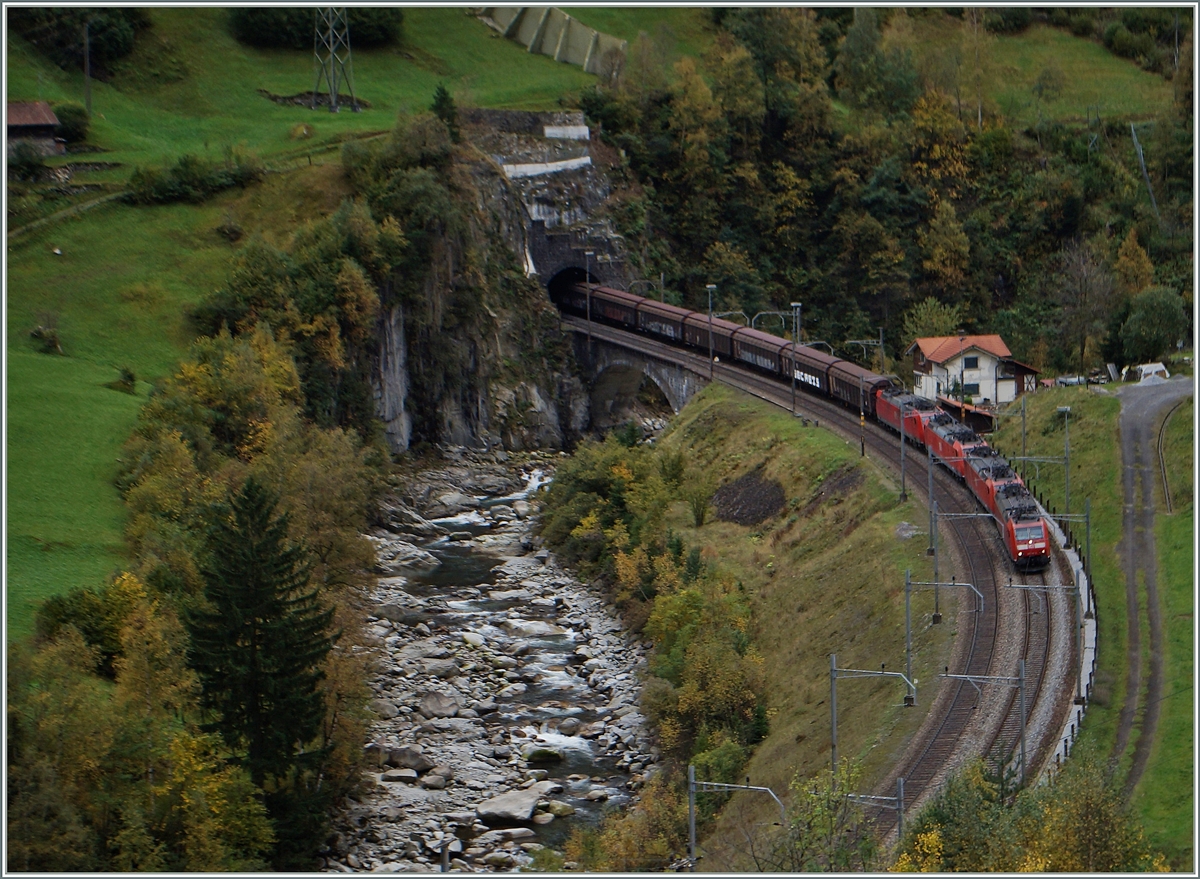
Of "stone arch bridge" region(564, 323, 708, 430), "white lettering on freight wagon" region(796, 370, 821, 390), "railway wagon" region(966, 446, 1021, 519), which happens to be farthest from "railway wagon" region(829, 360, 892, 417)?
"stone arch bridge" region(564, 323, 708, 430)

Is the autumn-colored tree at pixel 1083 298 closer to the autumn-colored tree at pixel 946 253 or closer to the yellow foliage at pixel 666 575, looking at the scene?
the autumn-colored tree at pixel 946 253

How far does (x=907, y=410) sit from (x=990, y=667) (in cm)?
2592

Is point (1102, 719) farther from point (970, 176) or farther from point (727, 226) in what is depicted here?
point (970, 176)

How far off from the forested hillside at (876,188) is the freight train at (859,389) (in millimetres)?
9879

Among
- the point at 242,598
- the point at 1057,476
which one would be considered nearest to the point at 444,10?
the point at 1057,476

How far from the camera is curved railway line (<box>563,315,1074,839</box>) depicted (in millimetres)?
47250

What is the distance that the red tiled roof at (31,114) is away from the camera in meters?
108

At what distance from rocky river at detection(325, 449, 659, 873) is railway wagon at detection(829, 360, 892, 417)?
65.4ft

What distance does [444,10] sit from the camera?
474 feet

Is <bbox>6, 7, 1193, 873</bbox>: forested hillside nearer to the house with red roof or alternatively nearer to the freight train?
the freight train

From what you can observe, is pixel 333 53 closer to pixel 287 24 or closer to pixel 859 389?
pixel 287 24

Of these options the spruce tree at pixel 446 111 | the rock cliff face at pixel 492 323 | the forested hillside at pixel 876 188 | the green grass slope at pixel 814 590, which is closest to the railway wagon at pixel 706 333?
the green grass slope at pixel 814 590

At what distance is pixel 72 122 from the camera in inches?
4429

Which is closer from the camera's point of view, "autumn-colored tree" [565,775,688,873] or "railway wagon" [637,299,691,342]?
"autumn-colored tree" [565,775,688,873]
